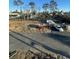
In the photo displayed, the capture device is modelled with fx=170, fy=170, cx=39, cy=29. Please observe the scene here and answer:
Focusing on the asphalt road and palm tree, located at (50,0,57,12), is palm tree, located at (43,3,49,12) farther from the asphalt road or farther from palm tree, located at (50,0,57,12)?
the asphalt road

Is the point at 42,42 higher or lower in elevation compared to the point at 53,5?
lower

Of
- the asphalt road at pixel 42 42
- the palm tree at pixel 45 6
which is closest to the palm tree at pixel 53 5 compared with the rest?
the palm tree at pixel 45 6

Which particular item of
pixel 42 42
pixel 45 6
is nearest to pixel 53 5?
pixel 45 6

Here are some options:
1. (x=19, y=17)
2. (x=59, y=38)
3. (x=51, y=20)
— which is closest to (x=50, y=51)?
(x=59, y=38)

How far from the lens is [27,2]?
1.38 meters

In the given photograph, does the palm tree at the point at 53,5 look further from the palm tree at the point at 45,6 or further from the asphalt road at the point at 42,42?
the asphalt road at the point at 42,42

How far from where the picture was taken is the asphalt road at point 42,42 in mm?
1347

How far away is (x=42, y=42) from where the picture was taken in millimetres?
1369

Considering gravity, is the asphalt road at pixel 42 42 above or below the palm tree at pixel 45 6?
below

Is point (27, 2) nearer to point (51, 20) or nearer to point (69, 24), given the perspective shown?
point (51, 20)

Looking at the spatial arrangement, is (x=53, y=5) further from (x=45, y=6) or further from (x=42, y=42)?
(x=42, y=42)
